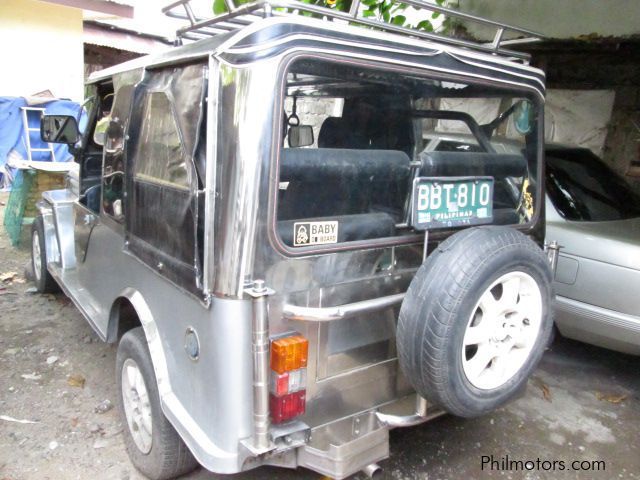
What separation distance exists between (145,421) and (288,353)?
3.43 feet

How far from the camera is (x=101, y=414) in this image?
10.3 ft

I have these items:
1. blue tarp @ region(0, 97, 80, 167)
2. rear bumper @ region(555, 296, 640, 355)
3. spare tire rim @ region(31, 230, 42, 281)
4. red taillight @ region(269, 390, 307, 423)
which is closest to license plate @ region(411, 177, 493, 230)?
red taillight @ region(269, 390, 307, 423)

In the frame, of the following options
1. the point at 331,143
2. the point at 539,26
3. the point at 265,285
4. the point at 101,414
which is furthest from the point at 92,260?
the point at 539,26

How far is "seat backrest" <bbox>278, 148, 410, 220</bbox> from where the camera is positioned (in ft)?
7.45

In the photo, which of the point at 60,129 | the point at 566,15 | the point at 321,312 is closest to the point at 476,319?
the point at 321,312

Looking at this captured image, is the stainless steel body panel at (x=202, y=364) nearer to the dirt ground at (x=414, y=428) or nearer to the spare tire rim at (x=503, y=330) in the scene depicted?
the dirt ground at (x=414, y=428)

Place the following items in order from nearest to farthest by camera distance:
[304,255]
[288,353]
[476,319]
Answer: [288,353] < [304,255] < [476,319]

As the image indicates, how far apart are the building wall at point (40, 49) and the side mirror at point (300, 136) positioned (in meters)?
8.64

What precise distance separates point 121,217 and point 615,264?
3.09m

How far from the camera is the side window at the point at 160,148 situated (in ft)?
6.91

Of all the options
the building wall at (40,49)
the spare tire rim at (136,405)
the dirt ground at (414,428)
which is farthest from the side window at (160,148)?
the building wall at (40,49)

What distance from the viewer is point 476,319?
218 centimetres

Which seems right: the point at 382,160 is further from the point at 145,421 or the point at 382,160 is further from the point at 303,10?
the point at 145,421

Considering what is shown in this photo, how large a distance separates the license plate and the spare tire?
0.15 m
